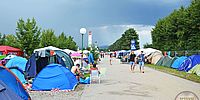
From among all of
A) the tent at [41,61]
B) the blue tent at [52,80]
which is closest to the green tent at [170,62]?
the tent at [41,61]

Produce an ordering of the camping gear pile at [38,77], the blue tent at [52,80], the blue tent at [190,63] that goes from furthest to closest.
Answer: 1. the blue tent at [190,63]
2. the blue tent at [52,80]
3. the camping gear pile at [38,77]

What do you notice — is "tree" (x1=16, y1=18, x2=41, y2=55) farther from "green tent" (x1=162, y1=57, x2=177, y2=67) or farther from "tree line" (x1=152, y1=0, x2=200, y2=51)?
"tree line" (x1=152, y1=0, x2=200, y2=51)

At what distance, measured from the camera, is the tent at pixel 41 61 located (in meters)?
19.9

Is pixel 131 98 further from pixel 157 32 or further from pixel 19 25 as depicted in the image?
pixel 157 32

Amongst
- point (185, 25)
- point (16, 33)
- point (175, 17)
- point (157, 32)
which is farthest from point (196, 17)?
point (16, 33)

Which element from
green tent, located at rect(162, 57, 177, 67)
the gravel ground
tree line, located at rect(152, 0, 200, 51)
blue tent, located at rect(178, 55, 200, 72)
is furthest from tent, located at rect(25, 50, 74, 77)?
tree line, located at rect(152, 0, 200, 51)

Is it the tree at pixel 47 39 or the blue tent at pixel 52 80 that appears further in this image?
the tree at pixel 47 39

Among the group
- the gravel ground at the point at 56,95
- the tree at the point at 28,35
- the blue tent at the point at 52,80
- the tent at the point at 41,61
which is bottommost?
the gravel ground at the point at 56,95

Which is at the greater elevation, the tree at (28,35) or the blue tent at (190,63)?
the tree at (28,35)

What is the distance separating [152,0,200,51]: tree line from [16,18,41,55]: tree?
28.7 metres

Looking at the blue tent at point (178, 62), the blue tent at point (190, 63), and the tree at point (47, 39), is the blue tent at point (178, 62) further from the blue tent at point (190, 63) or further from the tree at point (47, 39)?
the tree at point (47, 39)

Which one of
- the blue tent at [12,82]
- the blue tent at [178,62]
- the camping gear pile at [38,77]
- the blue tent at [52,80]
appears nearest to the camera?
the camping gear pile at [38,77]

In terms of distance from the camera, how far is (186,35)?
217 feet

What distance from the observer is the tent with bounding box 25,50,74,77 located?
19922 millimetres
